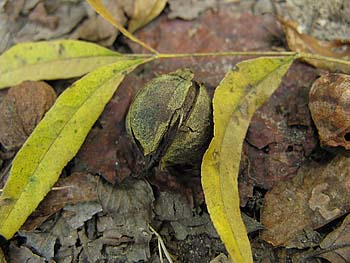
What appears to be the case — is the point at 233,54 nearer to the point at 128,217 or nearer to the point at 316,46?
the point at 316,46

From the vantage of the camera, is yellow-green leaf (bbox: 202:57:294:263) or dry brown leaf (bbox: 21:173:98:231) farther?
dry brown leaf (bbox: 21:173:98:231)

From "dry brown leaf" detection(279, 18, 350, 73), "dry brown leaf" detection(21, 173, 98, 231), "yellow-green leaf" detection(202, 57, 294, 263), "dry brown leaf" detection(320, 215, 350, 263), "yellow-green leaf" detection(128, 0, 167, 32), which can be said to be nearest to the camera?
"yellow-green leaf" detection(202, 57, 294, 263)

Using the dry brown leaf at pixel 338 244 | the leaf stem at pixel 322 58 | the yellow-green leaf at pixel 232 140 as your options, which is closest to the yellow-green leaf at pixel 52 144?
the yellow-green leaf at pixel 232 140

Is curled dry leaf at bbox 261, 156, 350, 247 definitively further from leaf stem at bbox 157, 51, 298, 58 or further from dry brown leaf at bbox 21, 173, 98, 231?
dry brown leaf at bbox 21, 173, 98, 231

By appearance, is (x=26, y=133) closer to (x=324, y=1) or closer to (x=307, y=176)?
(x=307, y=176)

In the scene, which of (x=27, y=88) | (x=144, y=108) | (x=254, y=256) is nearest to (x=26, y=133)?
(x=27, y=88)

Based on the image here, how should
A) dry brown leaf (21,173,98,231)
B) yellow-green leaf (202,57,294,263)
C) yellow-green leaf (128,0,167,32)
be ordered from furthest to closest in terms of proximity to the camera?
yellow-green leaf (128,0,167,32)
dry brown leaf (21,173,98,231)
yellow-green leaf (202,57,294,263)

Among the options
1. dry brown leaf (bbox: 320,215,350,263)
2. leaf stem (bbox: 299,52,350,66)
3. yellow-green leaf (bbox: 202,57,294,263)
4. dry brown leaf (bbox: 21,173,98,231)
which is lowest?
dry brown leaf (bbox: 320,215,350,263)

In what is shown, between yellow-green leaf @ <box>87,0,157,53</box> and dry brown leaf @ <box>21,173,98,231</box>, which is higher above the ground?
yellow-green leaf @ <box>87,0,157,53</box>

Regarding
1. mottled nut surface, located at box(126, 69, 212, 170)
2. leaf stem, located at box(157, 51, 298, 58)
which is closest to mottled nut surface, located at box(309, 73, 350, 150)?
leaf stem, located at box(157, 51, 298, 58)
